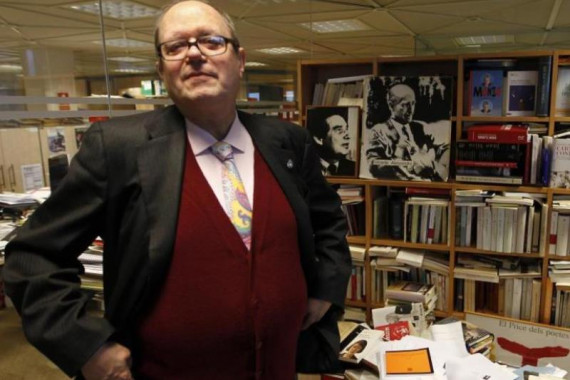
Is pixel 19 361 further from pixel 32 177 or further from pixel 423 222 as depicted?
pixel 423 222

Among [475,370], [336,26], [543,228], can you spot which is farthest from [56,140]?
[336,26]

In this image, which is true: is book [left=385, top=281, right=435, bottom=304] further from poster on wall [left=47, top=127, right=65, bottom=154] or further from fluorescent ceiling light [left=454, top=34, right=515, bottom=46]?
fluorescent ceiling light [left=454, top=34, right=515, bottom=46]

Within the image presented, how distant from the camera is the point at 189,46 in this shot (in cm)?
103

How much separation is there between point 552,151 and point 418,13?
112 inches

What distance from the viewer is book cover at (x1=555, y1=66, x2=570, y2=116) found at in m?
2.40

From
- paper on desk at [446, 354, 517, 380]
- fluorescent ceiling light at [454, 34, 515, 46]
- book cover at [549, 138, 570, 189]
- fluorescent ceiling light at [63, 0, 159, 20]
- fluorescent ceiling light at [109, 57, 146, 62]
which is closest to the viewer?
paper on desk at [446, 354, 517, 380]

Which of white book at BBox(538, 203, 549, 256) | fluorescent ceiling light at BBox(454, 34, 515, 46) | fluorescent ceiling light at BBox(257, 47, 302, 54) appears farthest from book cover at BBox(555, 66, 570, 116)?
fluorescent ceiling light at BBox(257, 47, 302, 54)

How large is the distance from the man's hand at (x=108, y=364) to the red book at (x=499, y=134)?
7.03 ft

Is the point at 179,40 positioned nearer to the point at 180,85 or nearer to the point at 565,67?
the point at 180,85

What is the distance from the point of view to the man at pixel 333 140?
107 inches

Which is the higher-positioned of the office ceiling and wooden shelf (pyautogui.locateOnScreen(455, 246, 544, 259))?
the office ceiling

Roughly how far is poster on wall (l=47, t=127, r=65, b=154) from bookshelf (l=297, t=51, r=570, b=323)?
5.20ft

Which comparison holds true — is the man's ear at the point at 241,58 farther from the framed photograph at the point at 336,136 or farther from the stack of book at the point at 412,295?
the stack of book at the point at 412,295

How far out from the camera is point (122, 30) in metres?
4.75
